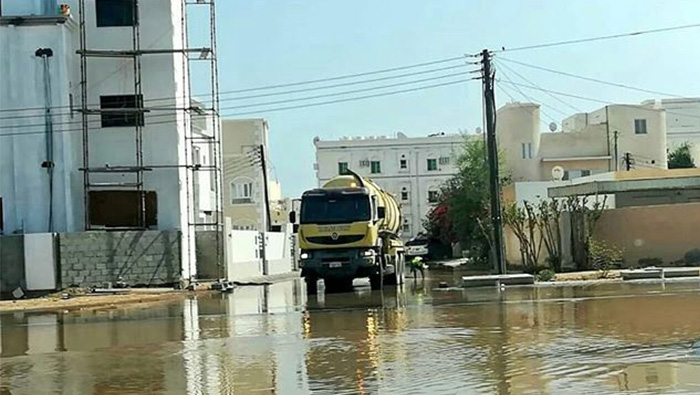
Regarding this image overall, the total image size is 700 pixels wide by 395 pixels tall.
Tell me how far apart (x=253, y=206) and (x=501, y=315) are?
60181 millimetres

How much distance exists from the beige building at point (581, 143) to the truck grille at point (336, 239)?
152ft

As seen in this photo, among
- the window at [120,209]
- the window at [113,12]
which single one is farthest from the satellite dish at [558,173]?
the window at [113,12]

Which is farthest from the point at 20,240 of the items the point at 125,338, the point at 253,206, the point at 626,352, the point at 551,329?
the point at 253,206

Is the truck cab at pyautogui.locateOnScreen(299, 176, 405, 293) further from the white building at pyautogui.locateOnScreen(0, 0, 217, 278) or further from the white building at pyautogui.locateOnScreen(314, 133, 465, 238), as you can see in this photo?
the white building at pyautogui.locateOnScreen(314, 133, 465, 238)

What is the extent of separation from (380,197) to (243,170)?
45966 millimetres

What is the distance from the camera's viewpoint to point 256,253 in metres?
53.0

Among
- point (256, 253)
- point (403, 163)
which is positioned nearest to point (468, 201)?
point (256, 253)

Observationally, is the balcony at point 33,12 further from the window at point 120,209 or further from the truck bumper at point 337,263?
the truck bumper at point 337,263

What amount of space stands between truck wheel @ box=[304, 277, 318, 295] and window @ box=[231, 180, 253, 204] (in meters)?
48.3

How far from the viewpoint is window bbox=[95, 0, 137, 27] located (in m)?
43.3

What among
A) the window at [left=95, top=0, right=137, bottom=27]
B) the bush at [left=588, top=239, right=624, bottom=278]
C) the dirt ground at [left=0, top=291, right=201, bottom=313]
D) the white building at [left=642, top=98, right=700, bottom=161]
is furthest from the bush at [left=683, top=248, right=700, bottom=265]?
the white building at [left=642, top=98, right=700, bottom=161]

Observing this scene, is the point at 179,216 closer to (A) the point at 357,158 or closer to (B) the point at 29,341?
(B) the point at 29,341

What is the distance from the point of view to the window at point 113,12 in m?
43.3

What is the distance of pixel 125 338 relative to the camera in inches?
813
